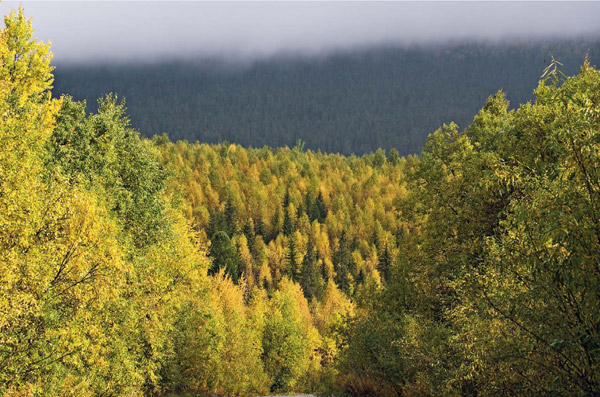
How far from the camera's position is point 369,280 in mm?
41219

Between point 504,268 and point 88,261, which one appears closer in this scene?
point 504,268

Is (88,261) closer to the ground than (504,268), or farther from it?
closer to the ground

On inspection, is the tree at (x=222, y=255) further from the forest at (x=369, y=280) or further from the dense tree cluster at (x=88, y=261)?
the forest at (x=369, y=280)

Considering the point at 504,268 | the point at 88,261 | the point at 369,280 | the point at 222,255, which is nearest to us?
the point at 504,268

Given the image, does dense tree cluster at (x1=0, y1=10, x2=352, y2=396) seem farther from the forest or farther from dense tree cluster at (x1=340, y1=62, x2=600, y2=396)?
dense tree cluster at (x1=340, y1=62, x2=600, y2=396)

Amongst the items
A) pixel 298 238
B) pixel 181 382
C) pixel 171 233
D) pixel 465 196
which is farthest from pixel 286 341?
pixel 298 238

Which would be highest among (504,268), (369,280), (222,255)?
(504,268)

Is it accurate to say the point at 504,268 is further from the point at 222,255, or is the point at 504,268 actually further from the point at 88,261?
the point at 222,255

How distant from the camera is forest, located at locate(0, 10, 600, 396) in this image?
37.9 feet

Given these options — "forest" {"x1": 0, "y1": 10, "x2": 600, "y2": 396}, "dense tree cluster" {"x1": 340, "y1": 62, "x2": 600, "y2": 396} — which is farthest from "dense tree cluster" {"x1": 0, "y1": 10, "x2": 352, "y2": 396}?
"dense tree cluster" {"x1": 340, "y1": 62, "x2": 600, "y2": 396}

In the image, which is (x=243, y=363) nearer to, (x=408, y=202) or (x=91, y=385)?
(x=408, y=202)

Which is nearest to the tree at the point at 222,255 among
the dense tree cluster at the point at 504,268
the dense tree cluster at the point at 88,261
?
the dense tree cluster at the point at 88,261

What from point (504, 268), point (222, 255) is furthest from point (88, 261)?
point (222, 255)

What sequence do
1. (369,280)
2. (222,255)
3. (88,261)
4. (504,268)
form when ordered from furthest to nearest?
1. (222,255)
2. (369,280)
3. (88,261)
4. (504,268)
